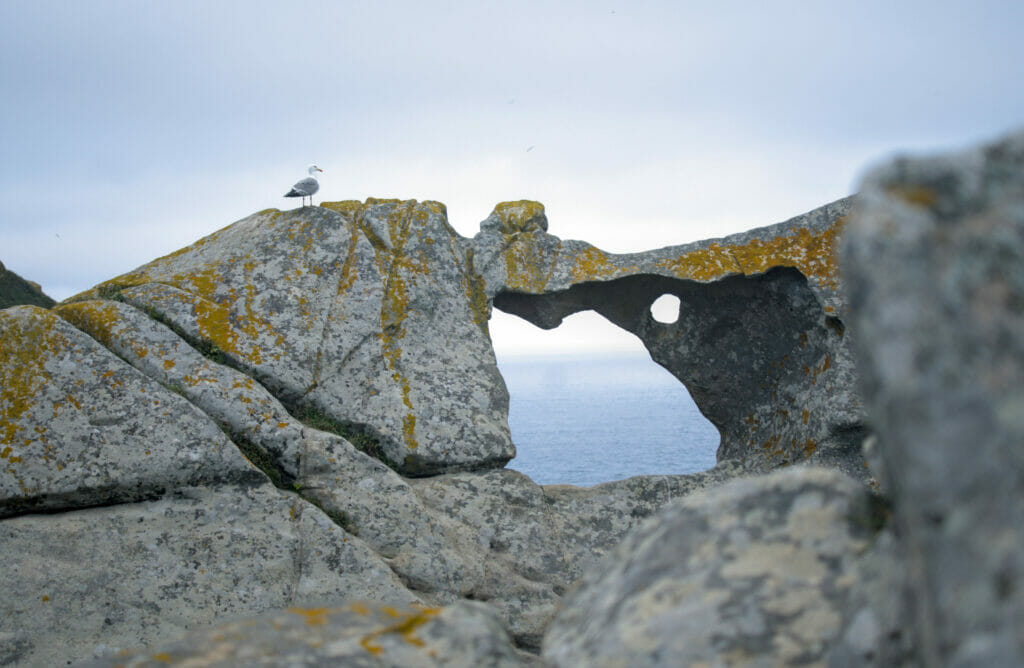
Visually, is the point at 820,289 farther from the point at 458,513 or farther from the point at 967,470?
the point at 967,470

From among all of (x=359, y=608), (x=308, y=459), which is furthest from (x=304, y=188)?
(x=359, y=608)

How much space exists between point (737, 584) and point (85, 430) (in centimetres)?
771

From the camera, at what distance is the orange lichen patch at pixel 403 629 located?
3.48 meters

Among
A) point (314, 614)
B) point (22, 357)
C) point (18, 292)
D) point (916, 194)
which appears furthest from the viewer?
point (18, 292)

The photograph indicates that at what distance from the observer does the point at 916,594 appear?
250 cm

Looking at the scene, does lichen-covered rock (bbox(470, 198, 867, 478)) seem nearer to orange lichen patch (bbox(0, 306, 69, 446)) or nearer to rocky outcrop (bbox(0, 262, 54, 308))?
orange lichen patch (bbox(0, 306, 69, 446))

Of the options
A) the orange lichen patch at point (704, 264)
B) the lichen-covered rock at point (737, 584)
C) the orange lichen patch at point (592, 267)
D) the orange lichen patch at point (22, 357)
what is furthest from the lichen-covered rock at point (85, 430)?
the orange lichen patch at point (704, 264)

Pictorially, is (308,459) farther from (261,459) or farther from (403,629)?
(403,629)

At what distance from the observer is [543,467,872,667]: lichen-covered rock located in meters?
2.93

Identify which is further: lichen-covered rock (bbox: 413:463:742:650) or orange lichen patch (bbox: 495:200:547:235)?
orange lichen patch (bbox: 495:200:547:235)

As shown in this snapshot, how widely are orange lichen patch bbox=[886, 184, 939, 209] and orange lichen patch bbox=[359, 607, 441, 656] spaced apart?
8.42 feet

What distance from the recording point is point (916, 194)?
8.24 ft

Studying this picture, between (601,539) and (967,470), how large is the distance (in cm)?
913

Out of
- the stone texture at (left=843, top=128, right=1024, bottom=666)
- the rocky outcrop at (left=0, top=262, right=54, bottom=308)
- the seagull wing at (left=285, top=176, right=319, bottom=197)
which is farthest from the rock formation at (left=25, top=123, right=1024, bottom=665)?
the rocky outcrop at (left=0, top=262, right=54, bottom=308)
